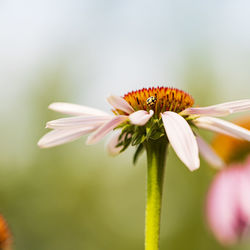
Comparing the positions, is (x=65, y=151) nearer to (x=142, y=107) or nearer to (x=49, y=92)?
(x=49, y=92)

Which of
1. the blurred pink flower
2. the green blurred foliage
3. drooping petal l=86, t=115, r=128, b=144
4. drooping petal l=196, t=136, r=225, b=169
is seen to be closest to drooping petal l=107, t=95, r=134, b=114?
drooping petal l=86, t=115, r=128, b=144

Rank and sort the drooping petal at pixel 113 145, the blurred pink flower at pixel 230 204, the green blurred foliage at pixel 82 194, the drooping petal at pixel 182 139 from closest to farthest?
the drooping petal at pixel 182 139
the drooping petal at pixel 113 145
the blurred pink flower at pixel 230 204
the green blurred foliage at pixel 82 194

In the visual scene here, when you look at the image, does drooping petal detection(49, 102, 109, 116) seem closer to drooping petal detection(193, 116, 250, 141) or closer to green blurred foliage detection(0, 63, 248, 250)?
drooping petal detection(193, 116, 250, 141)

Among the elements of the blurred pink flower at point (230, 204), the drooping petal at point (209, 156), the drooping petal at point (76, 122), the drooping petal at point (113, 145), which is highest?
the drooping petal at point (76, 122)

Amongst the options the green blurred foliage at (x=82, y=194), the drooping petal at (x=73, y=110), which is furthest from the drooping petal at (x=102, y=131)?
the green blurred foliage at (x=82, y=194)

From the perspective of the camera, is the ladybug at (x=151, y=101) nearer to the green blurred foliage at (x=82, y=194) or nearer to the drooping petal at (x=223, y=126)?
the drooping petal at (x=223, y=126)

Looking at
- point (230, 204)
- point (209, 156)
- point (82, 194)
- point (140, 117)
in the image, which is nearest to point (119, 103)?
point (140, 117)
